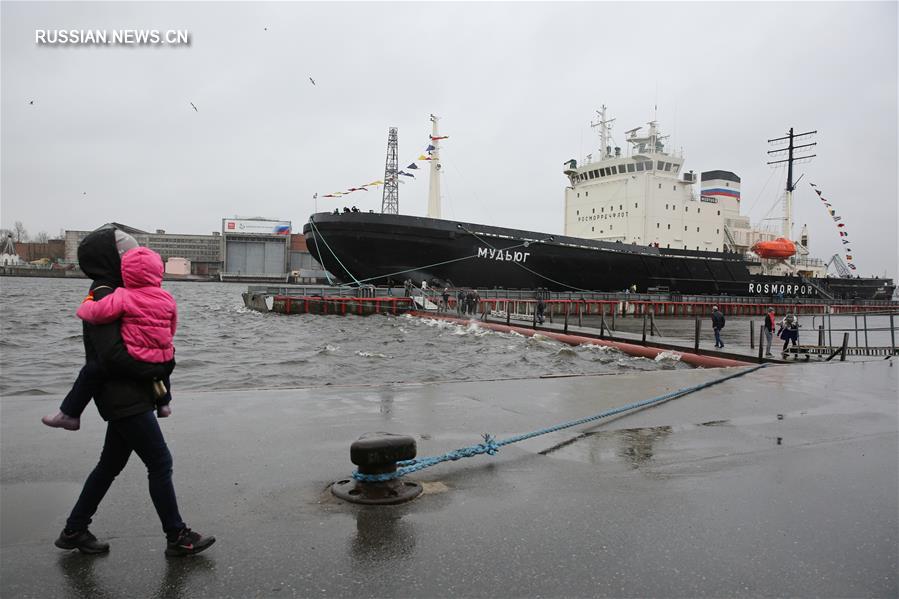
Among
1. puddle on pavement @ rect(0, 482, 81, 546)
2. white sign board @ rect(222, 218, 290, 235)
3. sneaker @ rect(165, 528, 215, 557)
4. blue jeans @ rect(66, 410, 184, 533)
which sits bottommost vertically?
puddle on pavement @ rect(0, 482, 81, 546)

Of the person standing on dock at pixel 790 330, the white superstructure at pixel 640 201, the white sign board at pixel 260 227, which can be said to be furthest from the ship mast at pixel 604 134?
the white sign board at pixel 260 227

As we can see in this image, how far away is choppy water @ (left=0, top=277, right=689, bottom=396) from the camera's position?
10.3m

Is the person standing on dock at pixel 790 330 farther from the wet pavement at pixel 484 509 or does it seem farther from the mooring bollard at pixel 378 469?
the mooring bollard at pixel 378 469

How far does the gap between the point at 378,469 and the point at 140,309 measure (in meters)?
1.60

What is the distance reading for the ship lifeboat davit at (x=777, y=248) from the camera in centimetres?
4003

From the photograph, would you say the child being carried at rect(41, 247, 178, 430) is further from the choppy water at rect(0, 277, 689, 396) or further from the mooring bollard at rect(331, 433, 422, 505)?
the choppy water at rect(0, 277, 689, 396)

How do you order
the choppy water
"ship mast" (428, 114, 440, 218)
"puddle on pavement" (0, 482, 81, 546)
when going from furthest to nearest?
"ship mast" (428, 114, 440, 218), the choppy water, "puddle on pavement" (0, 482, 81, 546)

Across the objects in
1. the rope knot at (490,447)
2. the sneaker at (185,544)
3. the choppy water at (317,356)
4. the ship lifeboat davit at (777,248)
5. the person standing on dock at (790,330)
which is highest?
the ship lifeboat davit at (777,248)

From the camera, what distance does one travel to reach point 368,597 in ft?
7.55

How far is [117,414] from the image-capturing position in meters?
2.48

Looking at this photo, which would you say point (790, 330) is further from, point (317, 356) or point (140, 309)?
point (140, 309)

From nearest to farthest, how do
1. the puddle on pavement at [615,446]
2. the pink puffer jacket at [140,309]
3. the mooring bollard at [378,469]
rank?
the pink puffer jacket at [140,309] < the mooring bollard at [378,469] < the puddle on pavement at [615,446]

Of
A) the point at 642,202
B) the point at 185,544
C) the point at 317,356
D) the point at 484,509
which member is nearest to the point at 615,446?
the point at 484,509

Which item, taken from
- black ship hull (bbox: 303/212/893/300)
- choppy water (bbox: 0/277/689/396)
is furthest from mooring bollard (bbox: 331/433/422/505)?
black ship hull (bbox: 303/212/893/300)
